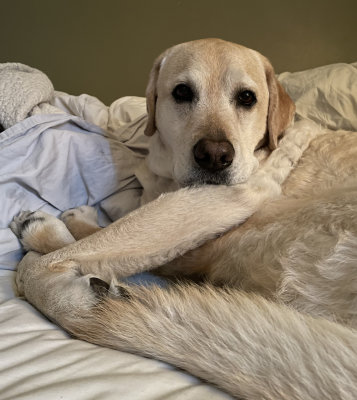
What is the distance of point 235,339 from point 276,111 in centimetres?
111

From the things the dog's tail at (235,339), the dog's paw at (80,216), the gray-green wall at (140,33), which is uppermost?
the gray-green wall at (140,33)

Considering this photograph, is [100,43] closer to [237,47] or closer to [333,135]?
[237,47]

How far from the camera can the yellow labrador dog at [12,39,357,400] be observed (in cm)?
73

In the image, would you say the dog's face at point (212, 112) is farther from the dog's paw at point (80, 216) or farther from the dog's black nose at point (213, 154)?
the dog's paw at point (80, 216)

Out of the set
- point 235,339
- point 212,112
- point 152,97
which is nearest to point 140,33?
point 152,97

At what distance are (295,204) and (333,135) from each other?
454mm

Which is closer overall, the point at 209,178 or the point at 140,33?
the point at 209,178

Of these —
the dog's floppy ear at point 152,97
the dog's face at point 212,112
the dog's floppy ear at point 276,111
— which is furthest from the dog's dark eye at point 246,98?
the dog's floppy ear at point 152,97

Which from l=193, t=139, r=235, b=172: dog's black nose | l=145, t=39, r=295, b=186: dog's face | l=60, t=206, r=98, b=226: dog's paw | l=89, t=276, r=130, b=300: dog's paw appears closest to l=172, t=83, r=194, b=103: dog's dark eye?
l=145, t=39, r=295, b=186: dog's face

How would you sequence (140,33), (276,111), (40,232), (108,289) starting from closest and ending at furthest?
(108,289), (40,232), (276,111), (140,33)

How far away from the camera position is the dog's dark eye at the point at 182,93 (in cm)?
150

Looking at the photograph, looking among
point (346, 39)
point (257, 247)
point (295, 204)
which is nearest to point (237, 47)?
point (295, 204)

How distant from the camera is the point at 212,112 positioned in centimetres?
145

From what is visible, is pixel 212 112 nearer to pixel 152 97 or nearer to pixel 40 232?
pixel 152 97
